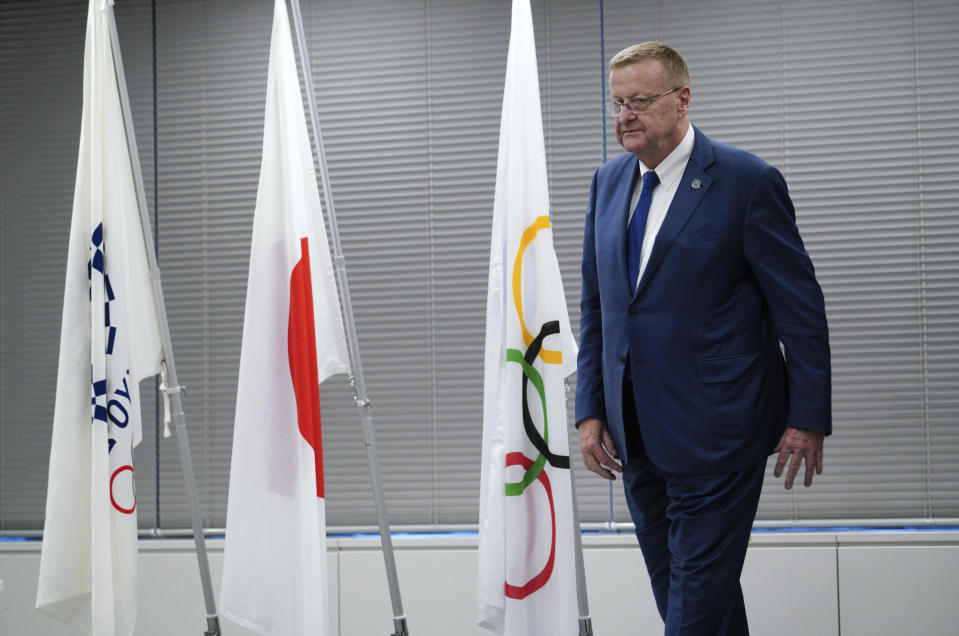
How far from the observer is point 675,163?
6.68 feet

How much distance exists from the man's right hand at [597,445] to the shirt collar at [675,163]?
606 millimetres

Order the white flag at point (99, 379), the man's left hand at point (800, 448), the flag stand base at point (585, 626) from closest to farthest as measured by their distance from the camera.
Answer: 1. the man's left hand at point (800, 448)
2. the flag stand base at point (585, 626)
3. the white flag at point (99, 379)

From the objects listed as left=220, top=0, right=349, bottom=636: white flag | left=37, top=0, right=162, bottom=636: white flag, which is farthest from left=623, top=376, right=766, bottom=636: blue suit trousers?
left=37, top=0, right=162, bottom=636: white flag

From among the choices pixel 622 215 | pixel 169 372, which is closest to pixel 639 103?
pixel 622 215

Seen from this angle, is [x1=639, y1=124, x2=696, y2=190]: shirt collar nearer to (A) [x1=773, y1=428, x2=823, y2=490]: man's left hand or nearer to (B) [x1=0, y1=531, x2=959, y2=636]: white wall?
(A) [x1=773, y1=428, x2=823, y2=490]: man's left hand

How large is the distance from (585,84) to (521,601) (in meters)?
2.05

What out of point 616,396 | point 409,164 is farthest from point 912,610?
point 409,164

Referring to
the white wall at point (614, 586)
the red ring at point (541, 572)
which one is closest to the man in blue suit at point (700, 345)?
the red ring at point (541, 572)

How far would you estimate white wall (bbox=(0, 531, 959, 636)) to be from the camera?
3059 millimetres

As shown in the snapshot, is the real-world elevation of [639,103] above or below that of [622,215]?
above

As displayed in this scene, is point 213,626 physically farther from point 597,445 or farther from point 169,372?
point 597,445

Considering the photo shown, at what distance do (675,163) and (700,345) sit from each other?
44cm

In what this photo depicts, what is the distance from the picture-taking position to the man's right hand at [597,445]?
2137 millimetres

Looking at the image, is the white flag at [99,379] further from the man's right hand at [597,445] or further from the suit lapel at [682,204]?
the suit lapel at [682,204]
